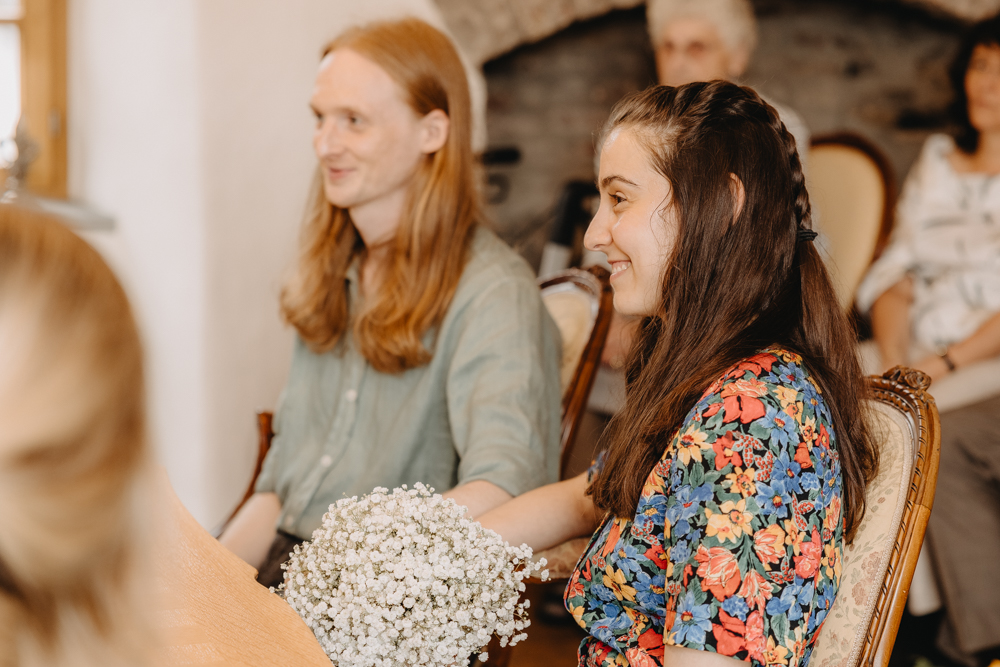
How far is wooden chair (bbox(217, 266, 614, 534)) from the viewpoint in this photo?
1901 mm

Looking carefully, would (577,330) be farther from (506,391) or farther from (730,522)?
(730,522)

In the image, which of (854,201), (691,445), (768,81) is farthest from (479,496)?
(768,81)

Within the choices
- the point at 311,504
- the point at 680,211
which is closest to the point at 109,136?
the point at 311,504

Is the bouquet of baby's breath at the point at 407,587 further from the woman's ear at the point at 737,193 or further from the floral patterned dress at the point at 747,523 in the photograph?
the woman's ear at the point at 737,193

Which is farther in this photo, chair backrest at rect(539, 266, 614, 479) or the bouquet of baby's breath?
chair backrest at rect(539, 266, 614, 479)

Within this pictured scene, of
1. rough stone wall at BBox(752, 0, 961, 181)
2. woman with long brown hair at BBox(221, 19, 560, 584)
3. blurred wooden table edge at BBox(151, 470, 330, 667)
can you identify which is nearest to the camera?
blurred wooden table edge at BBox(151, 470, 330, 667)

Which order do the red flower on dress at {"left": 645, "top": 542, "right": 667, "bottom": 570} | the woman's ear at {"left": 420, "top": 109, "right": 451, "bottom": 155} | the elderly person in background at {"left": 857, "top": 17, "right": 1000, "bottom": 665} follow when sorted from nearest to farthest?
the red flower on dress at {"left": 645, "top": 542, "right": 667, "bottom": 570}
the woman's ear at {"left": 420, "top": 109, "right": 451, "bottom": 155}
the elderly person in background at {"left": 857, "top": 17, "right": 1000, "bottom": 665}

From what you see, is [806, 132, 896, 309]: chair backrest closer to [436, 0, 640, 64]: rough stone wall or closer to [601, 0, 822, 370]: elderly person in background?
[601, 0, 822, 370]: elderly person in background

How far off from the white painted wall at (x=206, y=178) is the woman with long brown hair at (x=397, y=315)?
3.42 feet

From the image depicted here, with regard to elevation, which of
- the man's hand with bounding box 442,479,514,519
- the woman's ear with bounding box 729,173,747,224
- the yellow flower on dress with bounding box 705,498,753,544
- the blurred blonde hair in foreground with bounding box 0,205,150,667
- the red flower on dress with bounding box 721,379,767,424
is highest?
the woman's ear with bounding box 729,173,747,224

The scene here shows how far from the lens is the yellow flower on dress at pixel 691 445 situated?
1.00 m

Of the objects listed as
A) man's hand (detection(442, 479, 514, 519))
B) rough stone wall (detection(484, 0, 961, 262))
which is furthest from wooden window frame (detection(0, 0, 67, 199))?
man's hand (detection(442, 479, 514, 519))

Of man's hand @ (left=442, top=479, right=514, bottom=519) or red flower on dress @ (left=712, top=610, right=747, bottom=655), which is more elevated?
red flower on dress @ (left=712, top=610, right=747, bottom=655)

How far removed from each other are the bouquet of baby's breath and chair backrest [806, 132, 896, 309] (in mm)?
2086
